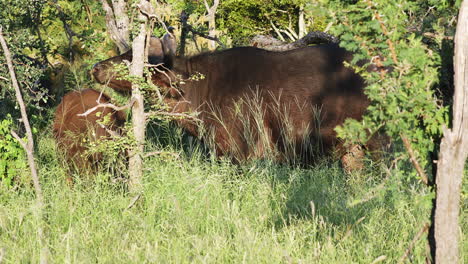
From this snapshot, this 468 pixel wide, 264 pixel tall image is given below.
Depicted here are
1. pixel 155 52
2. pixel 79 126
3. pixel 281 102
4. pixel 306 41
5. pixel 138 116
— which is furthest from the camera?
pixel 306 41

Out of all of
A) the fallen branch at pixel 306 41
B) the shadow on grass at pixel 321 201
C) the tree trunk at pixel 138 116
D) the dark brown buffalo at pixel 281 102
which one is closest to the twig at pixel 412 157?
the shadow on grass at pixel 321 201

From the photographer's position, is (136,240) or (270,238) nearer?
(270,238)

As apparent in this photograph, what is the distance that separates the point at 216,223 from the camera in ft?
13.2

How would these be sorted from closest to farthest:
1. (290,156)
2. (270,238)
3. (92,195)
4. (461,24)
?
(461,24)
(270,238)
(92,195)
(290,156)

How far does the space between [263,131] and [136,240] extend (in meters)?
2.93

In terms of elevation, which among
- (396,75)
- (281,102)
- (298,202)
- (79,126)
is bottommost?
(298,202)

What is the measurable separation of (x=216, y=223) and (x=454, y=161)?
1713 millimetres

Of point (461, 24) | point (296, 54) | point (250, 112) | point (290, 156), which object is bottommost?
point (290, 156)

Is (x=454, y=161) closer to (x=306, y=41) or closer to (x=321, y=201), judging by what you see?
(x=321, y=201)

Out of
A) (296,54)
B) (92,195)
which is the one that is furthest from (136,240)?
(296,54)

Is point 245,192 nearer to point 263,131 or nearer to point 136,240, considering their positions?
point 136,240

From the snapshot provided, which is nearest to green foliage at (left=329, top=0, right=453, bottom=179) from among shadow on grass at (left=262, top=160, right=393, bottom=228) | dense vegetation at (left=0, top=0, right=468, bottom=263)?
dense vegetation at (left=0, top=0, right=468, bottom=263)

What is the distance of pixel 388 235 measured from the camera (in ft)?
12.5

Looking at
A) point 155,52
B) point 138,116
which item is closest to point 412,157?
point 138,116
